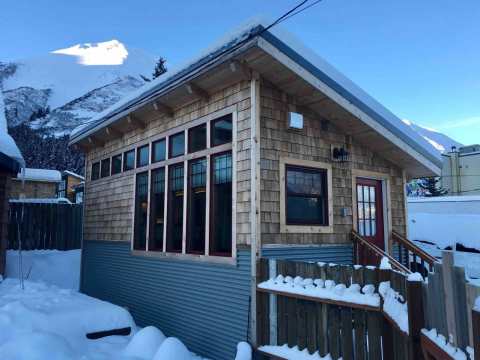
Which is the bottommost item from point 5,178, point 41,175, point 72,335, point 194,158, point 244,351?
point 244,351

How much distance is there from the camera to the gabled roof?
217 inches

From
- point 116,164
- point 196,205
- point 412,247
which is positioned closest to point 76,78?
point 116,164

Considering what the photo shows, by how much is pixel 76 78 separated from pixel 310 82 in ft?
520

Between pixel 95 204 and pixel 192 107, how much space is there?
5474 mm

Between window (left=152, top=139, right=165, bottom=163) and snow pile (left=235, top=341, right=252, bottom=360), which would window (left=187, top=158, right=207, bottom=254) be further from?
snow pile (left=235, top=341, right=252, bottom=360)

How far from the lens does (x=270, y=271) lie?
217 inches

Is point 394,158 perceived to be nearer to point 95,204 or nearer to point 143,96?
point 143,96

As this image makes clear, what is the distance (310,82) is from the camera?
19.9 feet

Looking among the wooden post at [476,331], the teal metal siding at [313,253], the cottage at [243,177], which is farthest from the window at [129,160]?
the wooden post at [476,331]

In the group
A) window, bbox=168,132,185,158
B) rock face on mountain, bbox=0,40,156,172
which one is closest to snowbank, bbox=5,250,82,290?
window, bbox=168,132,185,158

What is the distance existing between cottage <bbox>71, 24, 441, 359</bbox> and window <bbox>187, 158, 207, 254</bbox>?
3cm

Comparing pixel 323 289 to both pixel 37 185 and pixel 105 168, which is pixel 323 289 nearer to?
pixel 105 168

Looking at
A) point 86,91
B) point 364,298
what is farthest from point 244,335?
point 86,91

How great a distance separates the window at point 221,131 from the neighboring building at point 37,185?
64.3ft
